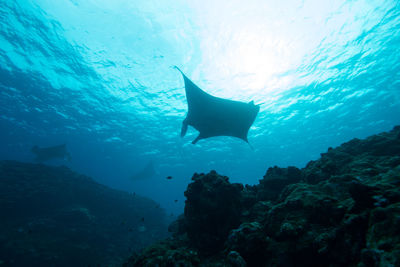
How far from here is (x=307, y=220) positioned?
3184 mm

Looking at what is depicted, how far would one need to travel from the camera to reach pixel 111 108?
2128cm

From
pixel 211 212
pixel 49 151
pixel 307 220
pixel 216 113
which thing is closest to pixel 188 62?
pixel 216 113

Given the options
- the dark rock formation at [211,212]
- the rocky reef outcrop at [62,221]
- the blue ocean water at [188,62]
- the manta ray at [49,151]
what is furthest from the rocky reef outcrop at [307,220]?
the manta ray at [49,151]

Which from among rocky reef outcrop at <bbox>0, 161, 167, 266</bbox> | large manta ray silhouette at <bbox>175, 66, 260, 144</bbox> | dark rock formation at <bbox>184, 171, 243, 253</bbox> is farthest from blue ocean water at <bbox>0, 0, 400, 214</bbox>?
dark rock formation at <bbox>184, 171, 243, 253</bbox>

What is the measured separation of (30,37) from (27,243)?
13.8m

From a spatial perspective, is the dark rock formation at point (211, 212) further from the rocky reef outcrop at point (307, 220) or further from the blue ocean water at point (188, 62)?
the blue ocean water at point (188, 62)

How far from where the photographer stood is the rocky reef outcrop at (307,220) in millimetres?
2180

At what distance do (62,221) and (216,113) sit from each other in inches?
603

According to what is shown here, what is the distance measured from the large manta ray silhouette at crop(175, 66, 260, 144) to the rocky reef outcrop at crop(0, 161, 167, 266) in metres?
6.49

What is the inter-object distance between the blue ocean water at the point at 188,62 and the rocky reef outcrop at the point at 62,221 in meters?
8.45

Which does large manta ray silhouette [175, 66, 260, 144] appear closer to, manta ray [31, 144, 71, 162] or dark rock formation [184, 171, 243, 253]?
dark rock formation [184, 171, 243, 253]

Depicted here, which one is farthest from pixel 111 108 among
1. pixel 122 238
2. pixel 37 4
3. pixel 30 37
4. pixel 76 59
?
pixel 122 238

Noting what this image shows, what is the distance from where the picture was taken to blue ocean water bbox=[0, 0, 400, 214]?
433 inches

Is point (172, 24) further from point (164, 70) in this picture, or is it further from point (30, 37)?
point (30, 37)
